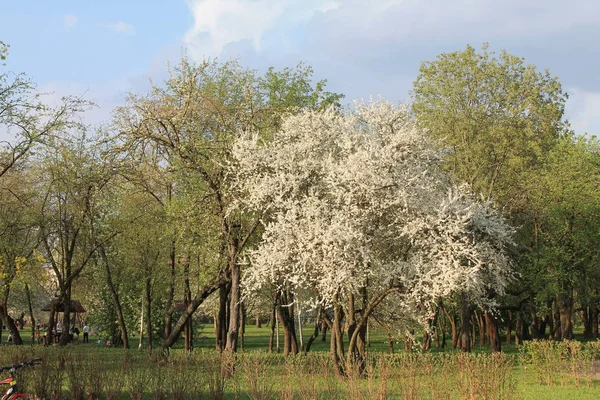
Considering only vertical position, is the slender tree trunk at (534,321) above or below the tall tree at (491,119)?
below

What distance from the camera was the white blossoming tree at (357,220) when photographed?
20125mm

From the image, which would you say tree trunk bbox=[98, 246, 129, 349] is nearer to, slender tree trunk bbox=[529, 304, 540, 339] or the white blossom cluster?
the white blossom cluster

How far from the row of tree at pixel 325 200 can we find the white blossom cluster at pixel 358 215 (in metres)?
0.08

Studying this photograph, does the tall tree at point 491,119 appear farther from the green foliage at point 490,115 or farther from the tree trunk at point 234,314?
the tree trunk at point 234,314

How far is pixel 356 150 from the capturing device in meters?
22.5

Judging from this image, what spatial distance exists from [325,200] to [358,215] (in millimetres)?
1197

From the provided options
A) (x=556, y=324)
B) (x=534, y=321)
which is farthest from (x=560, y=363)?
(x=556, y=324)

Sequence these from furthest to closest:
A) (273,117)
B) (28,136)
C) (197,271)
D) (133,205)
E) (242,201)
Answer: (133,205), (197,271), (273,117), (28,136), (242,201)

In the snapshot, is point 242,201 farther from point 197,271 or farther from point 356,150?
point 197,271

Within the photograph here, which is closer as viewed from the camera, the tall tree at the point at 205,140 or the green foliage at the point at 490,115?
the tall tree at the point at 205,140

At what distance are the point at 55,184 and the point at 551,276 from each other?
80.0 ft

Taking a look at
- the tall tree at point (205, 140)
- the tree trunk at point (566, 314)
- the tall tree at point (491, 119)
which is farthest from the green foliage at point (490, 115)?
the tall tree at point (205, 140)

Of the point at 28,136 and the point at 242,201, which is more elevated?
the point at 28,136

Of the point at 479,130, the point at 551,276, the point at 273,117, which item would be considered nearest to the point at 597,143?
the point at 479,130
